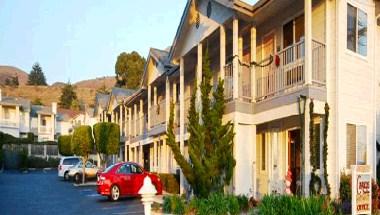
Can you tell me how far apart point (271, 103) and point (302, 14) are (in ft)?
10.2

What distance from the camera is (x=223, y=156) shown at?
16.0 metres

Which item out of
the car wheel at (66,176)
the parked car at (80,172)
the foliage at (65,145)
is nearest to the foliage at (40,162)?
the foliage at (65,145)

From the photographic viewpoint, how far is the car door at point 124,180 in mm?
23688

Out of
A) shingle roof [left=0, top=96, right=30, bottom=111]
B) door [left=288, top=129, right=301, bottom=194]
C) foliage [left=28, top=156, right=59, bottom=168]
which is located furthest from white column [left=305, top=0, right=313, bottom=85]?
shingle roof [left=0, top=96, right=30, bottom=111]

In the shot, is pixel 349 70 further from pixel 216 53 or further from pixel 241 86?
pixel 216 53

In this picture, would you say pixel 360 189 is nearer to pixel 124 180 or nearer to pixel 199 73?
pixel 199 73

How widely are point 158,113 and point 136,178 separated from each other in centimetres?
574

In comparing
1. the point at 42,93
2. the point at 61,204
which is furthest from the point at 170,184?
the point at 42,93

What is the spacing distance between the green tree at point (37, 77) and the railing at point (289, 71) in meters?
142

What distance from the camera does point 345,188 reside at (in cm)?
1384

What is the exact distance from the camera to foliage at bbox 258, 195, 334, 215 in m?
10.8

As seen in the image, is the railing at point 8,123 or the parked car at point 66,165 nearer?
the parked car at point 66,165

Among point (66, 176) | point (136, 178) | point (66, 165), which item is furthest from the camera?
point (66, 165)

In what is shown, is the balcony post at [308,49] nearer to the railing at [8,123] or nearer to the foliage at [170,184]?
the foliage at [170,184]
